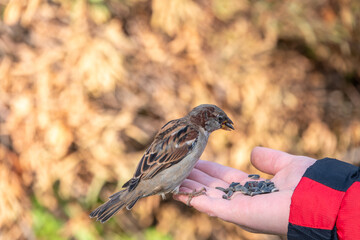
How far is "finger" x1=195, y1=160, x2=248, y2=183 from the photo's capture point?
9.28 ft

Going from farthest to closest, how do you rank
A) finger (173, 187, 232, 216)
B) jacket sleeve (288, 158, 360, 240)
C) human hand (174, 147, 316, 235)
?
1. finger (173, 187, 232, 216)
2. human hand (174, 147, 316, 235)
3. jacket sleeve (288, 158, 360, 240)

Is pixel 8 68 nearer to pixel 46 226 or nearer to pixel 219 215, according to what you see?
pixel 46 226

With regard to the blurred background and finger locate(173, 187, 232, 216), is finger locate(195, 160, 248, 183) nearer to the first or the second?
finger locate(173, 187, 232, 216)

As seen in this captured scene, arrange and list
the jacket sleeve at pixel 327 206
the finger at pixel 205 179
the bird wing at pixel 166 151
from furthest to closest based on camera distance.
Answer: the finger at pixel 205 179
the bird wing at pixel 166 151
the jacket sleeve at pixel 327 206

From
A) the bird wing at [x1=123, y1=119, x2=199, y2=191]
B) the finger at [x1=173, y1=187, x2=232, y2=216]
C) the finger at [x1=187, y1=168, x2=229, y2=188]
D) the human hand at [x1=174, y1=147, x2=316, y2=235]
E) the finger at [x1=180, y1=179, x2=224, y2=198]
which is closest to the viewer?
the human hand at [x1=174, y1=147, x2=316, y2=235]

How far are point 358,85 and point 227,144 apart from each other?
6.98 feet

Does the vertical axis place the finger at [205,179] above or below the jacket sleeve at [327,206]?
below

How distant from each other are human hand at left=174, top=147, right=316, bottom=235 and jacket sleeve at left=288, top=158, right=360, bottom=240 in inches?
3.4

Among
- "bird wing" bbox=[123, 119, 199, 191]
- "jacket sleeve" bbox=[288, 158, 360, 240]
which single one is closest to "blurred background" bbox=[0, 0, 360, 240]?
"bird wing" bbox=[123, 119, 199, 191]

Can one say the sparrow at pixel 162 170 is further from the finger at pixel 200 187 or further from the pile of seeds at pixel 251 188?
the pile of seeds at pixel 251 188

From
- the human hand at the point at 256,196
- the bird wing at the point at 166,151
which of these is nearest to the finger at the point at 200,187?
the human hand at the point at 256,196

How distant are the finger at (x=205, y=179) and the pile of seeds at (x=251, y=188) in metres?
0.10

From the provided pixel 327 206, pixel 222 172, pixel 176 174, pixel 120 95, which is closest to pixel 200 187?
pixel 176 174

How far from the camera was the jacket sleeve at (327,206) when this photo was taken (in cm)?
193
